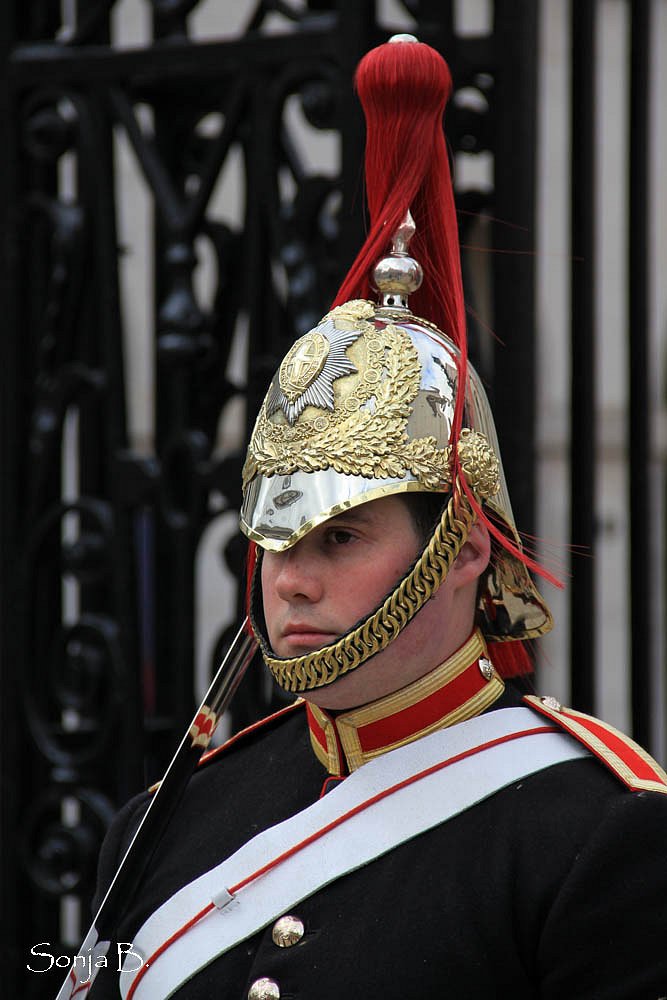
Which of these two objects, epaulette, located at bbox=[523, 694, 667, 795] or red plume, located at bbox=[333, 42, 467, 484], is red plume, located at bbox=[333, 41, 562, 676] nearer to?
red plume, located at bbox=[333, 42, 467, 484]

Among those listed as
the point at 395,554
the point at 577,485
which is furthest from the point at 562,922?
the point at 577,485

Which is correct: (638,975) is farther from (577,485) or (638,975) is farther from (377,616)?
(577,485)

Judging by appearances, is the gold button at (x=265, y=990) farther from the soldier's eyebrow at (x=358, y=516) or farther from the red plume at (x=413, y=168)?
the red plume at (x=413, y=168)

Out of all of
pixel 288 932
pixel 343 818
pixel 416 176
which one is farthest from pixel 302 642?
pixel 416 176

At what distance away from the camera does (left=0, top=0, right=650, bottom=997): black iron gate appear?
8.73ft

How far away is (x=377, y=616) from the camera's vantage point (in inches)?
61.9

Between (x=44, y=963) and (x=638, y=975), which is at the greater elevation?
(x=638, y=975)

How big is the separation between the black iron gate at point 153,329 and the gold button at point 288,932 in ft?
3.65

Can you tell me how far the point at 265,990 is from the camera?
1571 millimetres

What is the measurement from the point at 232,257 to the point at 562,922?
1.72 metres

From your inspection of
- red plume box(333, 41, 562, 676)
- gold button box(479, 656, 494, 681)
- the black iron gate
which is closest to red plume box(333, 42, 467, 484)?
red plume box(333, 41, 562, 676)

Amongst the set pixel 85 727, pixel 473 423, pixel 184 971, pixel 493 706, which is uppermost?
pixel 473 423

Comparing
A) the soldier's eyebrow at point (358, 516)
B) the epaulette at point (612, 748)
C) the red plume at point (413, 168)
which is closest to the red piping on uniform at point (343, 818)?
the epaulette at point (612, 748)

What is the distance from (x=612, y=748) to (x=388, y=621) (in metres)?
0.30
